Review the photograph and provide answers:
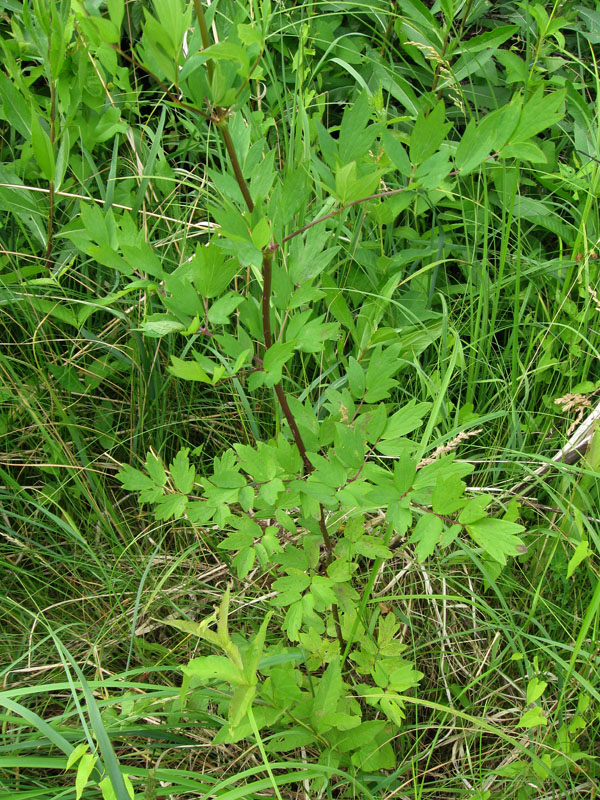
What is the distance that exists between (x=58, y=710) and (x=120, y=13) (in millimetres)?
1312

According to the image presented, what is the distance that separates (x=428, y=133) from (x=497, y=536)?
58 centimetres

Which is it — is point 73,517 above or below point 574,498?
above

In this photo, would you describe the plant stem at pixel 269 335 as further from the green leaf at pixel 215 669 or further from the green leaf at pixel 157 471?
the green leaf at pixel 215 669

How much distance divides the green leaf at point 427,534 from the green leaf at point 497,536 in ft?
0.16

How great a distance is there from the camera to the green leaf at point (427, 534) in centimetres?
97

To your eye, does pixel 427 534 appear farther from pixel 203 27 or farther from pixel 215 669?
pixel 203 27

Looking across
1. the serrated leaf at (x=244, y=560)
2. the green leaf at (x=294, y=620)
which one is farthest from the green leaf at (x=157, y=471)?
the green leaf at (x=294, y=620)

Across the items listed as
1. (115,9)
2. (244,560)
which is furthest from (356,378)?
(115,9)

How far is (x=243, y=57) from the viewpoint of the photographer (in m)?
0.77

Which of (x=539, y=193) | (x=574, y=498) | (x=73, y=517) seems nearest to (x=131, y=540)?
(x=73, y=517)

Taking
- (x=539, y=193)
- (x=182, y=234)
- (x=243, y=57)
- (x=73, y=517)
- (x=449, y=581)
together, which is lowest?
(x=449, y=581)

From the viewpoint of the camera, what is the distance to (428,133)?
98 cm

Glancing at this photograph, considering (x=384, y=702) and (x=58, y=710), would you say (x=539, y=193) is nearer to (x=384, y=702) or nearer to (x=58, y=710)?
(x=384, y=702)

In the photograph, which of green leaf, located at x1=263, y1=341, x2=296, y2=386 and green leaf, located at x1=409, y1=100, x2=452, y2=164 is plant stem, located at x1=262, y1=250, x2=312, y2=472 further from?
green leaf, located at x1=409, y1=100, x2=452, y2=164
